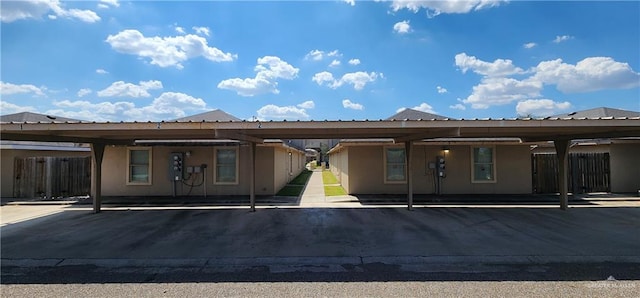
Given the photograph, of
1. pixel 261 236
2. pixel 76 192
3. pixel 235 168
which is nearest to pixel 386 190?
pixel 235 168

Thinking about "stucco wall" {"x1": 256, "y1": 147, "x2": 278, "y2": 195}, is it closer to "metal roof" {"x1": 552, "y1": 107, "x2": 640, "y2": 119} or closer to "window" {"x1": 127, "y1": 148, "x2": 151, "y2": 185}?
"window" {"x1": 127, "y1": 148, "x2": 151, "y2": 185}

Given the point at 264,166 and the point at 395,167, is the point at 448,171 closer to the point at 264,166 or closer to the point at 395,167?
the point at 395,167

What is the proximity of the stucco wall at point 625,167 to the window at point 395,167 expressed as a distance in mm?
8515

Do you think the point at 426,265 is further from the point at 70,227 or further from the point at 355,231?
the point at 70,227

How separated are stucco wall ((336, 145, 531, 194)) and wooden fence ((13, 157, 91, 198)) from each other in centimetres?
1046

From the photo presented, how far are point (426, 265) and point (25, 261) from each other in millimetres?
6153

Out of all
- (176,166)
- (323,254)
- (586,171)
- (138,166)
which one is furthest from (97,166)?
(586,171)

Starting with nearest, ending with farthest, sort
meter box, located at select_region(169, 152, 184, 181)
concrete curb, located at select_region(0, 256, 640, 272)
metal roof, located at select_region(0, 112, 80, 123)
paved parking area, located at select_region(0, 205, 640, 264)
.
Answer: concrete curb, located at select_region(0, 256, 640, 272) < paved parking area, located at select_region(0, 205, 640, 264) < meter box, located at select_region(169, 152, 184, 181) < metal roof, located at select_region(0, 112, 80, 123)

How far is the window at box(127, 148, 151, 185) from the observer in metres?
12.4

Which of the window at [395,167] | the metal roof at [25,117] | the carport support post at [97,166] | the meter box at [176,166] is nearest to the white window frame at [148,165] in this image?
the meter box at [176,166]

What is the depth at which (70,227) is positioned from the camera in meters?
7.49

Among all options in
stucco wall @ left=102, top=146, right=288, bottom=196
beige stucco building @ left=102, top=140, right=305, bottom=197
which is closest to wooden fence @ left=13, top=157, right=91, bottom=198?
stucco wall @ left=102, top=146, right=288, bottom=196

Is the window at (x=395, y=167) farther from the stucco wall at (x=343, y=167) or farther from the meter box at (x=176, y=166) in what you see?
the meter box at (x=176, y=166)

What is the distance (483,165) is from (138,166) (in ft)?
43.0
